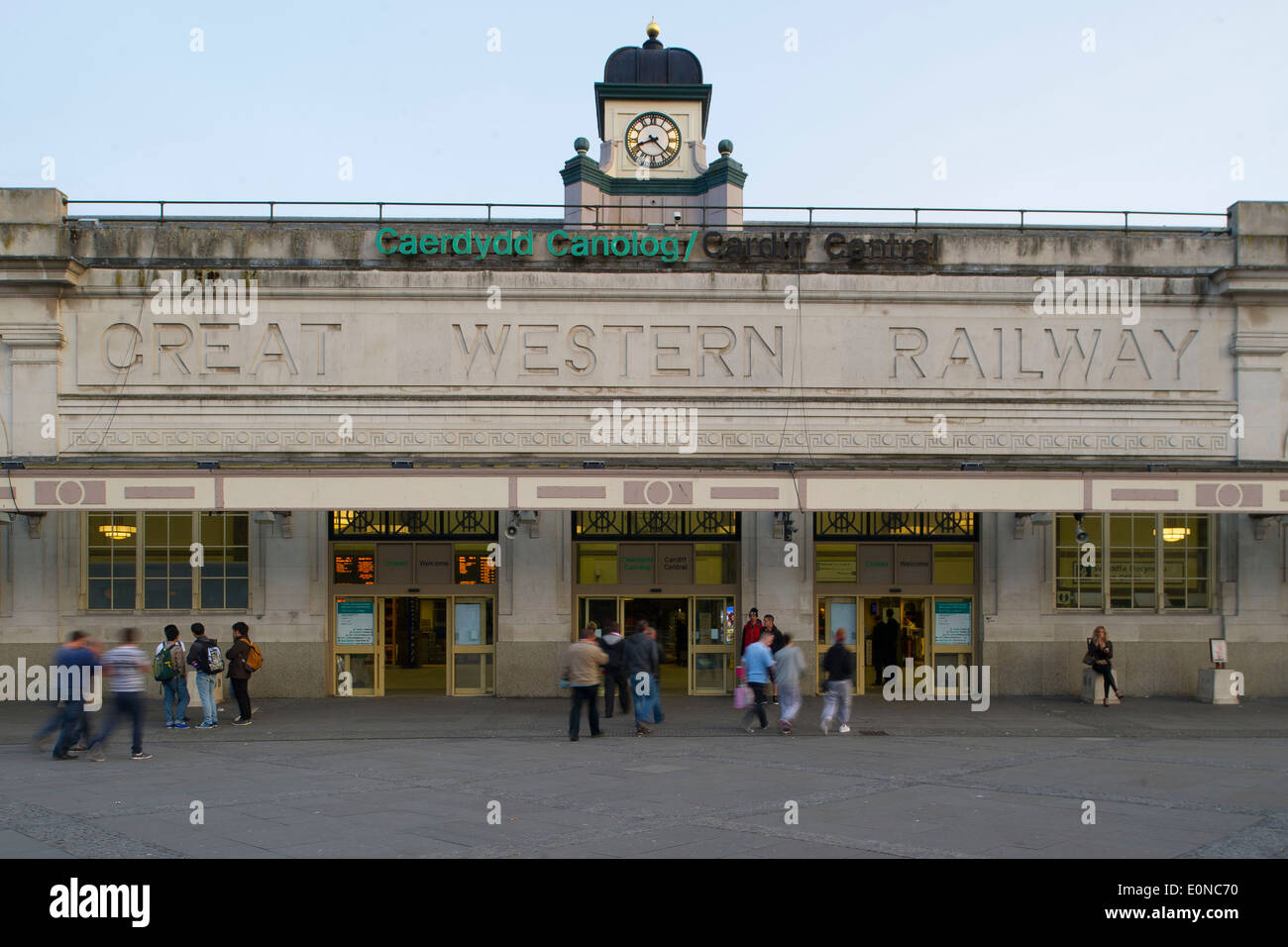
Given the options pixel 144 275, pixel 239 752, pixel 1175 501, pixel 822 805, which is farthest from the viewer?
pixel 144 275

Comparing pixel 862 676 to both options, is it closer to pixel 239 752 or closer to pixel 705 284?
pixel 705 284

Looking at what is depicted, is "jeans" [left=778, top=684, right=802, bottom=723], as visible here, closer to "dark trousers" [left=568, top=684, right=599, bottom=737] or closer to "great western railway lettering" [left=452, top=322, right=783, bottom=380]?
"dark trousers" [left=568, top=684, right=599, bottom=737]

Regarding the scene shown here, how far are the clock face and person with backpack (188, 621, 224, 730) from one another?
38527 mm

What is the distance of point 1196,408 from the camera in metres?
20.2

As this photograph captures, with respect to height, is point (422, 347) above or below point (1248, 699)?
above

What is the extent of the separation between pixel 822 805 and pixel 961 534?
430 inches

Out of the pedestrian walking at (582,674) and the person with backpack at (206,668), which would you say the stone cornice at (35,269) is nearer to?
the person with backpack at (206,668)

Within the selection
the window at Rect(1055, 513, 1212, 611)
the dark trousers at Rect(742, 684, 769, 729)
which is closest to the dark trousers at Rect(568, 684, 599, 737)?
the dark trousers at Rect(742, 684, 769, 729)

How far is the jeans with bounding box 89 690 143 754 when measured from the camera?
541 inches

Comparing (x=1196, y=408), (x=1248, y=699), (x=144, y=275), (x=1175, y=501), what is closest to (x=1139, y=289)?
(x=1196, y=408)

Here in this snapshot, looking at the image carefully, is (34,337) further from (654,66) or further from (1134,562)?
(654,66)

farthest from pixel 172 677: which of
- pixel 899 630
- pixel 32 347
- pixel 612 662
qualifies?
pixel 899 630

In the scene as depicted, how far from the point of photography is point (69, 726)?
13711 mm

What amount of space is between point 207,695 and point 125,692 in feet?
9.01
